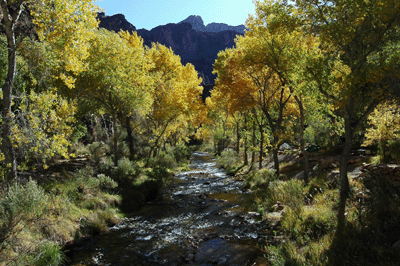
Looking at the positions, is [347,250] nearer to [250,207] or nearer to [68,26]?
[250,207]

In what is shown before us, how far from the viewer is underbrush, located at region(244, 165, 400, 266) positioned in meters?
5.14

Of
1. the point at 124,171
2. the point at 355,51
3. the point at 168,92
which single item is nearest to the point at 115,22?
the point at 168,92

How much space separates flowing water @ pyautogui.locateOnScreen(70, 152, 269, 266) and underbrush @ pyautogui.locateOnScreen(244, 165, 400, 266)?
964 millimetres

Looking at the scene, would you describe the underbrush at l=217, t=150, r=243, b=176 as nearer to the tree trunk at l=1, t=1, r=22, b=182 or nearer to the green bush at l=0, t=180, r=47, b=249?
the green bush at l=0, t=180, r=47, b=249

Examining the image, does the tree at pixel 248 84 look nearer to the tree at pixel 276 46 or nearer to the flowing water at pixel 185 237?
the tree at pixel 276 46

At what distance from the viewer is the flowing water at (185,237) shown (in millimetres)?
6895

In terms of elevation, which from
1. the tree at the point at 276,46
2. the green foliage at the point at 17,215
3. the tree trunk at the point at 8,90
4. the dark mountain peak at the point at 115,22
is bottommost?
the green foliage at the point at 17,215

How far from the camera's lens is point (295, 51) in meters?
11.6

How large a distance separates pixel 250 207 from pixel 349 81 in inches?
291

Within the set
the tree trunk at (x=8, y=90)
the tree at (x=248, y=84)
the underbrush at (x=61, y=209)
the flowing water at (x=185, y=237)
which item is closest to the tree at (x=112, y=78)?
the underbrush at (x=61, y=209)

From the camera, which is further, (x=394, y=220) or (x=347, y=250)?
(x=394, y=220)

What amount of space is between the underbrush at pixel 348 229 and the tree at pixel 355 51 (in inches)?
17.2

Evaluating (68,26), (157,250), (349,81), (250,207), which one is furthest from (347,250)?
(68,26)

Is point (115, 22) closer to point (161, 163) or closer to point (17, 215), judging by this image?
point (161, 163)
